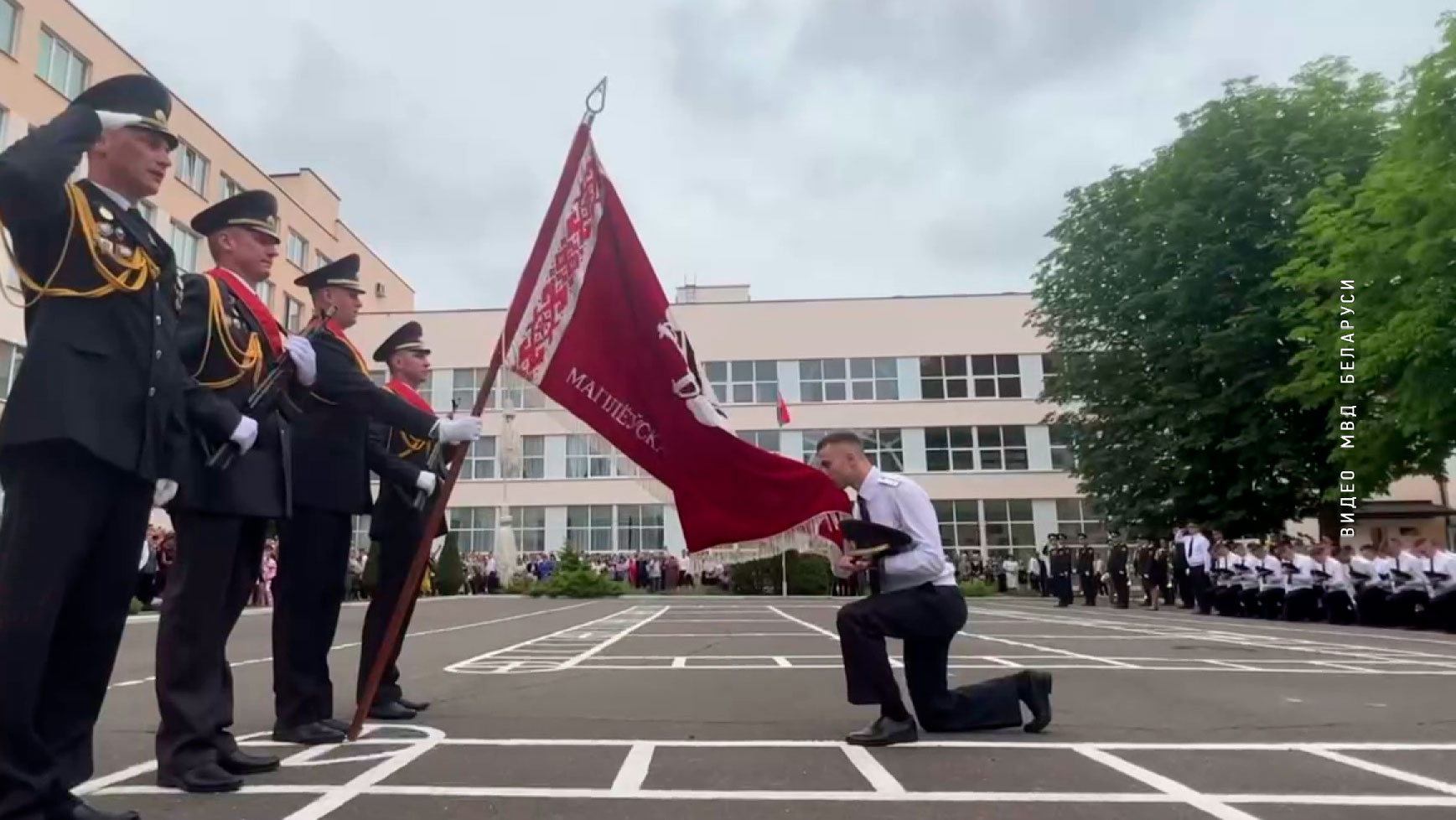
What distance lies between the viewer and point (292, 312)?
1784 inches

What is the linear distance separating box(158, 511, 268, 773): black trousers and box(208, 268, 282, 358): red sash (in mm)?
817

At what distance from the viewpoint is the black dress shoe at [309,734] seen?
17.7 ft

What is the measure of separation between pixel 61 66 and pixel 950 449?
38.7 m

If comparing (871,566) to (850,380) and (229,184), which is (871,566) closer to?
(229,184)

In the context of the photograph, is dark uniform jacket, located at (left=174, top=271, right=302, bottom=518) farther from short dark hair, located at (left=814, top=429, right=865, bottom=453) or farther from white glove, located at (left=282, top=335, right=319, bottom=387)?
short dark hair, located at (left=814, top=429, right=865, bottom=453)

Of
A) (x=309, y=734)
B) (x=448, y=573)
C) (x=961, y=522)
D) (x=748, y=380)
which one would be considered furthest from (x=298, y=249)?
(x=309, y=734)

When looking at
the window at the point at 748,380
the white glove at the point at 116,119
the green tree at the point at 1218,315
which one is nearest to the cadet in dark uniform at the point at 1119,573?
the green tree at the point at 1218,315

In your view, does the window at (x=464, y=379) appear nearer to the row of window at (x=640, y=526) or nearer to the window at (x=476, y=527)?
the row of window at (x=640, y=526)

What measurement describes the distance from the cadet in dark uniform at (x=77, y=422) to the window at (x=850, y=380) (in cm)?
4969

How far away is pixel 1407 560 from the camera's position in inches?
752

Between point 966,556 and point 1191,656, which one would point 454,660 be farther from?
point 966,556

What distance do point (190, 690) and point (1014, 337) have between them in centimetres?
5119

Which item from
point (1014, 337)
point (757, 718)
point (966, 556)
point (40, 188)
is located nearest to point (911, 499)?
point (757, 718)

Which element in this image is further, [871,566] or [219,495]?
[871,566]
